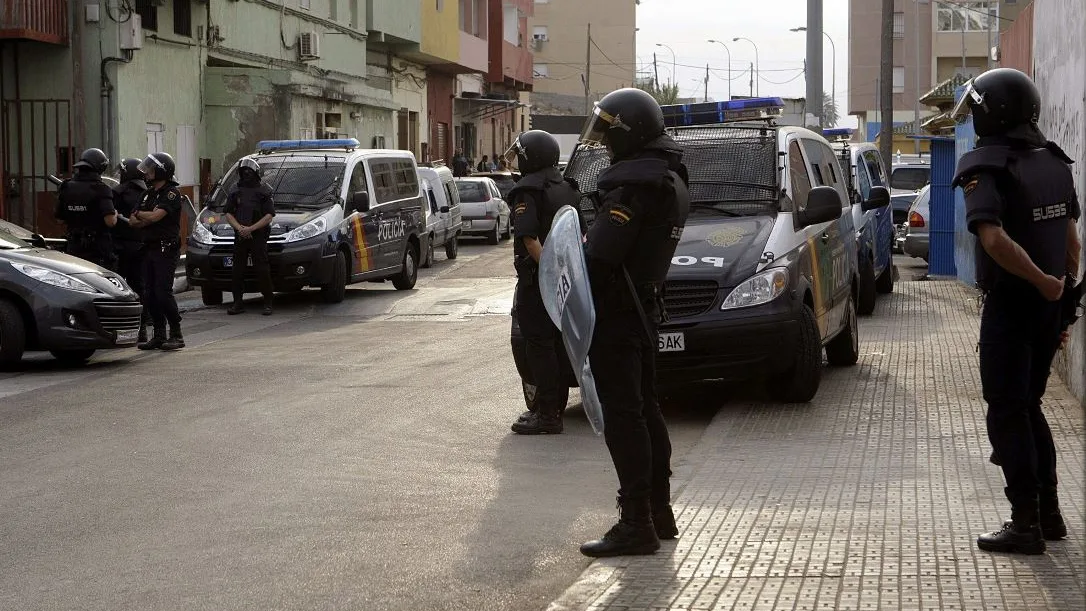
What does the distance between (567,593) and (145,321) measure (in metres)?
10.6

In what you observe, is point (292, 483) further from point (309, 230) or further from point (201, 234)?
point (201, 234)

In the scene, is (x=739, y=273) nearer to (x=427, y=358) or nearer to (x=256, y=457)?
(x=256, y=457)

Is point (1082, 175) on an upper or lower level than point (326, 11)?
lower

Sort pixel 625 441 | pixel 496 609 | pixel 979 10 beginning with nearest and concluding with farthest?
pixel 496 609 → pixel 625 441 → pixel 979 10

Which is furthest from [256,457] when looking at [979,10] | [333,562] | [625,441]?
[979,10]

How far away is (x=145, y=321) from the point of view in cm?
1509

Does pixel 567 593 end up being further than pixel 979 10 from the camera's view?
No

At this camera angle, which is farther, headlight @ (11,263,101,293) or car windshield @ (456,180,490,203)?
car windshield @ (456,180,490,203)

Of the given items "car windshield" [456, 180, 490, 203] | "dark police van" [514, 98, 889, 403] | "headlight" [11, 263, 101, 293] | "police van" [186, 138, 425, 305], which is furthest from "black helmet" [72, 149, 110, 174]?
"car windshield" [456, 180, 490, 203]

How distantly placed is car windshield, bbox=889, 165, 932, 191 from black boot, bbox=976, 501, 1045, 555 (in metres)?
25.7

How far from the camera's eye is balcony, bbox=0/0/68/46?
21.4m

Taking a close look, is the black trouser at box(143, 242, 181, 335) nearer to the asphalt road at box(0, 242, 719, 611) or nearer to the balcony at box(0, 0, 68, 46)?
the asphalt road at box(0, 242, 719, 611)

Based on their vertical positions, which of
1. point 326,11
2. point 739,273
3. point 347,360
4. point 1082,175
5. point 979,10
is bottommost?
point 347,360

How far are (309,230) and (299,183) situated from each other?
1164mm
